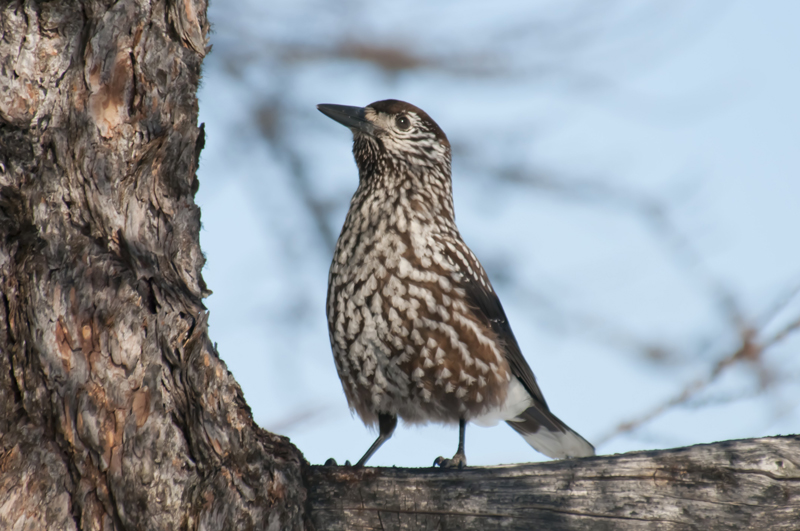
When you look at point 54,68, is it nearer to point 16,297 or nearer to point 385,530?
point 16,297

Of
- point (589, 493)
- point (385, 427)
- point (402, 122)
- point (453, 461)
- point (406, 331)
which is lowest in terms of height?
point (589, 493)

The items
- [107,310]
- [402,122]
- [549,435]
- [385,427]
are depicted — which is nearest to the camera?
[107,310]

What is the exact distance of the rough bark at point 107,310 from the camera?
2.29 meters

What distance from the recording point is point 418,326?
3.75 metres

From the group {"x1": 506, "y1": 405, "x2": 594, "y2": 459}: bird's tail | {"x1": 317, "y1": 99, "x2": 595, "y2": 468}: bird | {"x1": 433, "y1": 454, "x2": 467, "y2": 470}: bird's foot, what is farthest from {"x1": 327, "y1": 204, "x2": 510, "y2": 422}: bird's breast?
{"x1": 506, "y1": 405, "x2": 594, "y2": 459}: bird's tail

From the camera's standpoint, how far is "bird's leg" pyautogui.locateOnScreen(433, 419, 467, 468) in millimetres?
3871

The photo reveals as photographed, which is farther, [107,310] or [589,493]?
[589,493]

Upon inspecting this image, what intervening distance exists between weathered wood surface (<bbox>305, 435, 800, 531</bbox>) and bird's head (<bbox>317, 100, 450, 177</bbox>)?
91.4 inches

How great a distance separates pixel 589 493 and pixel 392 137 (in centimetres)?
280

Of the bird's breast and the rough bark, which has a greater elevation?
the bird's breast

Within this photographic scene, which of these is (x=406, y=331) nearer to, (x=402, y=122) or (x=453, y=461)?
(x=453, y=461)

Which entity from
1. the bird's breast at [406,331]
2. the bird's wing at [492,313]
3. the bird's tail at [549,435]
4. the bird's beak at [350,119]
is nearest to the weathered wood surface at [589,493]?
the bird's breast at [406,331]

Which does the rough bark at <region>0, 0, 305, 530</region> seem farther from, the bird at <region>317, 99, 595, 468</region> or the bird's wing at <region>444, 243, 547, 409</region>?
the bird's wing at <region>444, 243, 547, 409</region>

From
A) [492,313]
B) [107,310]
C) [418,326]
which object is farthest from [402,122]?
[107,310]
